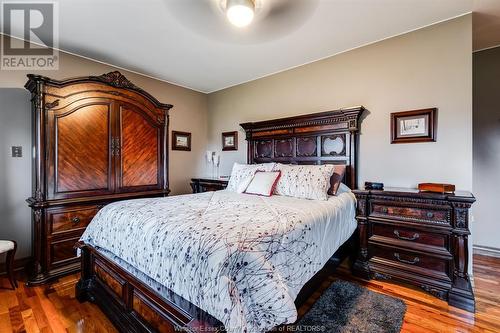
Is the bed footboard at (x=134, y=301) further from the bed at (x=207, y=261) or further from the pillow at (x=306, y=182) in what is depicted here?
the pillow at (x=306, y=182)

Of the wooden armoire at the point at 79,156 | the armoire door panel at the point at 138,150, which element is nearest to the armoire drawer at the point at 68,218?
the wooden armoire at the point at 79,156

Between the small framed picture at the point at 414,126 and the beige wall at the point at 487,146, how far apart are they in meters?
1.35

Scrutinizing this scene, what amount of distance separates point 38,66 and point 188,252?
124 inches

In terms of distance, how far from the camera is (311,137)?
3.13 m

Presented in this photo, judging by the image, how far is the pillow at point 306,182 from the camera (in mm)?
2367

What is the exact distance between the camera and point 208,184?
12.4 ft

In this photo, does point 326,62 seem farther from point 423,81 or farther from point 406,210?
point 406,210

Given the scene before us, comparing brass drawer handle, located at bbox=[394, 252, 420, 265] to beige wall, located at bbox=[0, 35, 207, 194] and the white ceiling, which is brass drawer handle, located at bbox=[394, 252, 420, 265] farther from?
beige wall, located at bbox=[0, 35, 207, 194]

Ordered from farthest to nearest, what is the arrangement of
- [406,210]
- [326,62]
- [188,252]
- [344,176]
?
[326,62]
[344,176]
[406,210]
[188,252]

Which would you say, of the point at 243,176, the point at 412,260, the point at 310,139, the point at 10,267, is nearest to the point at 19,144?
the point at 10,267

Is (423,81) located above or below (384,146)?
above

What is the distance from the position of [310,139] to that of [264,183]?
980mm

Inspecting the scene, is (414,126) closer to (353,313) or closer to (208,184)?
(353,313)

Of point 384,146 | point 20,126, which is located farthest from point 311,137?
point 20,126
